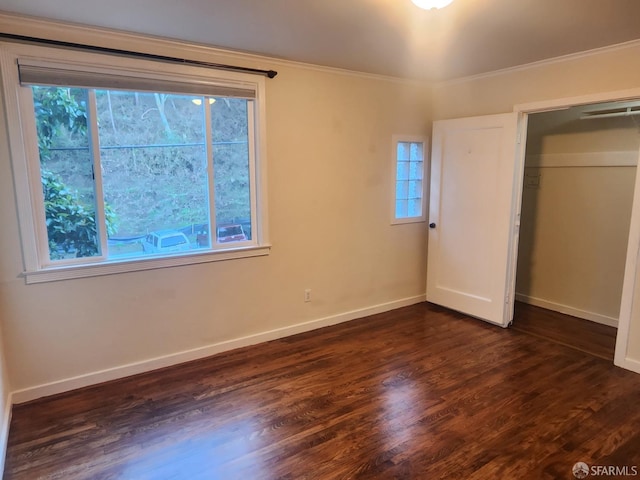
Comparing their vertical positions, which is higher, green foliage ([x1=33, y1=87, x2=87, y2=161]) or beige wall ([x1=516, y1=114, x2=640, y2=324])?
green foliage ([x1=33, y1=87, x2=87, y2=161])

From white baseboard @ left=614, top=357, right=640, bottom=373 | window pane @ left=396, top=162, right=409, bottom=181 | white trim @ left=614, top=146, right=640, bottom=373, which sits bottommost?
white baseboard @ left=614, top=357, right=640, bottom=373

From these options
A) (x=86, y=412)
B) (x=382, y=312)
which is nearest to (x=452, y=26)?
(x=382, y=312)

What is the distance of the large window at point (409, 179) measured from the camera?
429 cm

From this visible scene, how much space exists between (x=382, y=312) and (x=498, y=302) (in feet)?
3.87

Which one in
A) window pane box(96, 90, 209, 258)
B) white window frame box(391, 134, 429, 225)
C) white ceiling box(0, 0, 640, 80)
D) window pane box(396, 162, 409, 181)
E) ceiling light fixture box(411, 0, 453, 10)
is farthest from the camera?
window pane box(396, 162, 409, 181)

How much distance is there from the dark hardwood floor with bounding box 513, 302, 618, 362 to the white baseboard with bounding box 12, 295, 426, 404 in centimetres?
141

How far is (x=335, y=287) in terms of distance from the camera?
3994mm

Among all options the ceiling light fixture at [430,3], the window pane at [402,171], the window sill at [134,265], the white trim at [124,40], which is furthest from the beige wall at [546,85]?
the window sill at [134,265]

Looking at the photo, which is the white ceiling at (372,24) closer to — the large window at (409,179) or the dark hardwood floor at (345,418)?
the large window at (409,179)

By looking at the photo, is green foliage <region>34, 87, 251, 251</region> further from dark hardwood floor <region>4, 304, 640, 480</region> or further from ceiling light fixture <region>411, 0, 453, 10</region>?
ceiling light fixture <region>411, 0, 453, 10</region>

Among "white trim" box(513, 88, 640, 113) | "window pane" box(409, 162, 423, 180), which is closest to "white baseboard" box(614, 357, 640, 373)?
"white trim" box(513, 88, 640, 113)

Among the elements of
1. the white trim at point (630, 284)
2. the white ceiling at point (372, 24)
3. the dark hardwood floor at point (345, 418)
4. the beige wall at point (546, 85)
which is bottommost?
the dark hardwood floor at point (345, 418)

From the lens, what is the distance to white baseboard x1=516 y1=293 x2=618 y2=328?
13.1ft

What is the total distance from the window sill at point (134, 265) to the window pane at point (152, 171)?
103 mm
